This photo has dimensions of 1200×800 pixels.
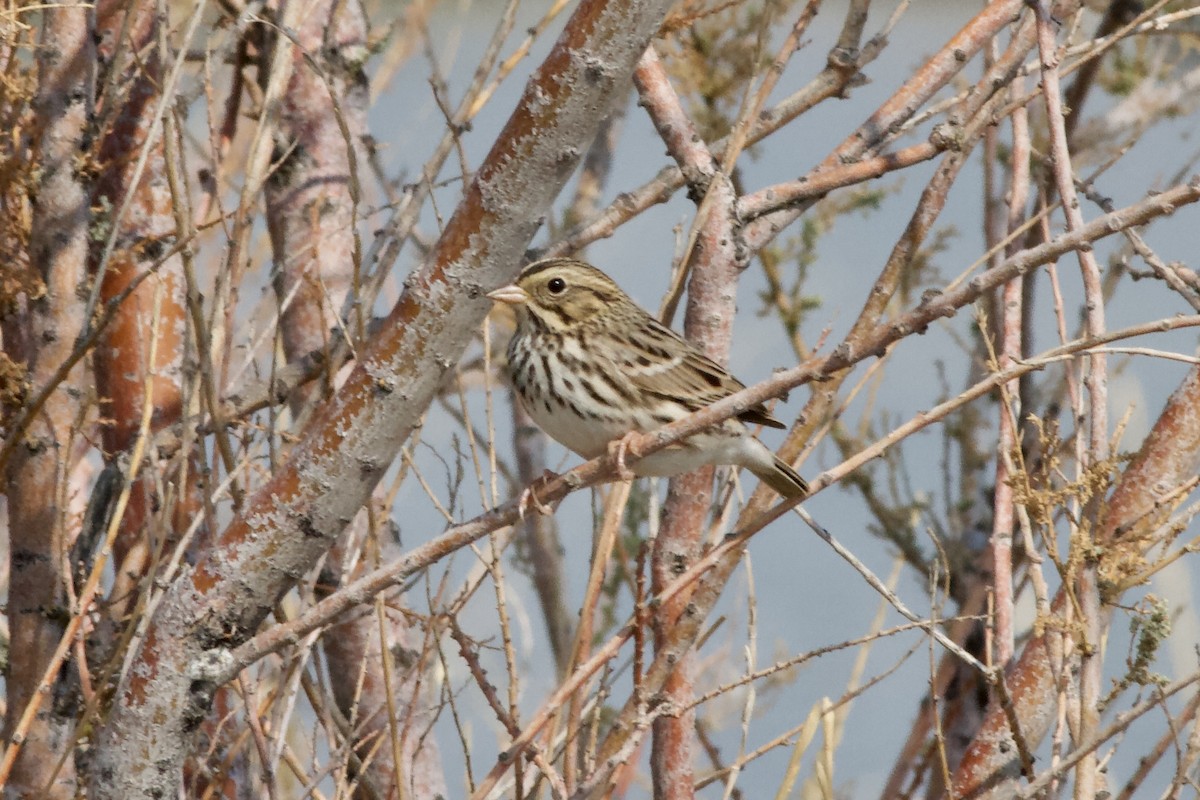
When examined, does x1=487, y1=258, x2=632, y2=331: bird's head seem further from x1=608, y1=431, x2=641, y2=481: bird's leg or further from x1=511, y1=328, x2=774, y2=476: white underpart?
x1=608, y1=431, x2=641, y2=481: bird's leg

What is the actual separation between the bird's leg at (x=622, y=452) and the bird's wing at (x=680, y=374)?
0.54 feet

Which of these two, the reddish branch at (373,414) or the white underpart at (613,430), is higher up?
the white underpart at (613,430)

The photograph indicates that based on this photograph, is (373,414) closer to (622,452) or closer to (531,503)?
(531,503)

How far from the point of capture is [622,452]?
8.71 ft

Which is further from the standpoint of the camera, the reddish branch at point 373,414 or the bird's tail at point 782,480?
the bird's tail at point 782,480

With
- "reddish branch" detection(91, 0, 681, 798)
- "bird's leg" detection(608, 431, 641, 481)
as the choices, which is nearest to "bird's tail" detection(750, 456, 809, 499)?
"bird's leg" detection(608, 431, 641, 481)

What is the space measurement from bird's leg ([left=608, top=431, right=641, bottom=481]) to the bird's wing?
0.17 metres

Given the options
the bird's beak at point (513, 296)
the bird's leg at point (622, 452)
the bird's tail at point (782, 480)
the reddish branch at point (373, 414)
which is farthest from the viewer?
the bird's beak at point (513, 296)

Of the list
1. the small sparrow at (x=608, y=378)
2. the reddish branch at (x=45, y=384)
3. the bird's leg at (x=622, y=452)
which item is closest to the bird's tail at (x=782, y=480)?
the small sparrow at (x=608, y=378)

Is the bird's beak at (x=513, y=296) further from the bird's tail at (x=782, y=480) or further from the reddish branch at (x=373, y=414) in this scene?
the reddish branch at (x=373, y=414)

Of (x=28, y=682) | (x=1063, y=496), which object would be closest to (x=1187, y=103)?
(x=1063, y=496)

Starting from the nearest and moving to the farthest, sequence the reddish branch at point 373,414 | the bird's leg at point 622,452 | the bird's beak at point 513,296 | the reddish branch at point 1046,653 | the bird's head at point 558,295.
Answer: the reddish branch at point 373,414, the bird's leg at point 622,452, the reddish branch at point 1046,653, the bird's beak at point 513,296, the bird's head at point 558,295

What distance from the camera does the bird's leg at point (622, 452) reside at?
2539mm

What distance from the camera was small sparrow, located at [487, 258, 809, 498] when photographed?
10.2ft
